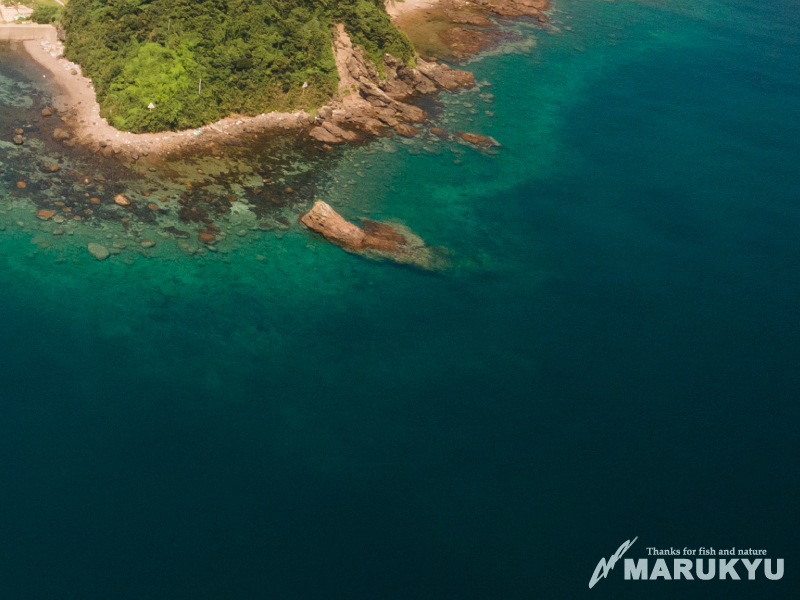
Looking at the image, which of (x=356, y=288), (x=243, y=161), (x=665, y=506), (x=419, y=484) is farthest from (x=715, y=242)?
(x=243, y=161)

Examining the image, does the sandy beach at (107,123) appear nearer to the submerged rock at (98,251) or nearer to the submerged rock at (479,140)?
the submerged rock at (98,251)

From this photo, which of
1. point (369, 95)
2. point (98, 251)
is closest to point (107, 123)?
point (98, 251)

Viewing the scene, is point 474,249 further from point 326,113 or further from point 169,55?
point 169,55

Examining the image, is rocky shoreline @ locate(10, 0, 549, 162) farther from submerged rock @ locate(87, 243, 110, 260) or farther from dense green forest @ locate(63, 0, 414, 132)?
submerged rock @ locate(87, 243, 110, 260)

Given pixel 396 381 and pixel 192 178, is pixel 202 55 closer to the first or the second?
pixel 192 178

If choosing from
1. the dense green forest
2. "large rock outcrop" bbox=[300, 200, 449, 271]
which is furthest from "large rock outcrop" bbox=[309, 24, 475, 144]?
"large rock outcrop" bbox=[300, 200, 449, 271]

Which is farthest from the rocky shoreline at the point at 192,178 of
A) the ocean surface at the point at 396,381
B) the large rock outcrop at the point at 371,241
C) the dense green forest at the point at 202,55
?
the dense green forest at the point at 202,55
